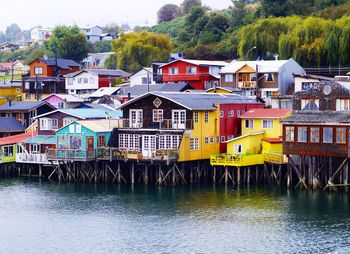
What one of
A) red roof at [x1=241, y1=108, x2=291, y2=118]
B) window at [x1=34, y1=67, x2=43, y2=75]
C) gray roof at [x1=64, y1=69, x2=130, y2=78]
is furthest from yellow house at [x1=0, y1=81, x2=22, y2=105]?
red roof at [x1=241, y1=108, x2=291, y2=118]

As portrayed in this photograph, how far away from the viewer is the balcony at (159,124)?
63.8 metres

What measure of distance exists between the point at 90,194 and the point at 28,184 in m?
8.35

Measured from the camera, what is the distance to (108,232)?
4747 centimetres

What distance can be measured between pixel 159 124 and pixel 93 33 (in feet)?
411

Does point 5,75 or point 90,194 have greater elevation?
point 5,75

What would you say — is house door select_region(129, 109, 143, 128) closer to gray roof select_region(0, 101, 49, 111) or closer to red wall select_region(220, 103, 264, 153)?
red wall select_region(220, 103, 264, 153)

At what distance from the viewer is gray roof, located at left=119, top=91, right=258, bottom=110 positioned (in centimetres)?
6397

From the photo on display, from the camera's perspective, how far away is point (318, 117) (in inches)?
2299

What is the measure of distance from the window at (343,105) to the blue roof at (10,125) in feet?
116

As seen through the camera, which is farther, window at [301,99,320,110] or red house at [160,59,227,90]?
red house at [160,59,227,90]

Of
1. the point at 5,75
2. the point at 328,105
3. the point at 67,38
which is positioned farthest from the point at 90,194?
the point at 5,75

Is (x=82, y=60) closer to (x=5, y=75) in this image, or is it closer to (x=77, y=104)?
(x=5, y=75)

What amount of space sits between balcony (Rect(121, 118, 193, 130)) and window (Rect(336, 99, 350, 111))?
38.4ft

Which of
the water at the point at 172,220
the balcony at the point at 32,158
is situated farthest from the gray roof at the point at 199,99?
the balcony at the point at 32,158
